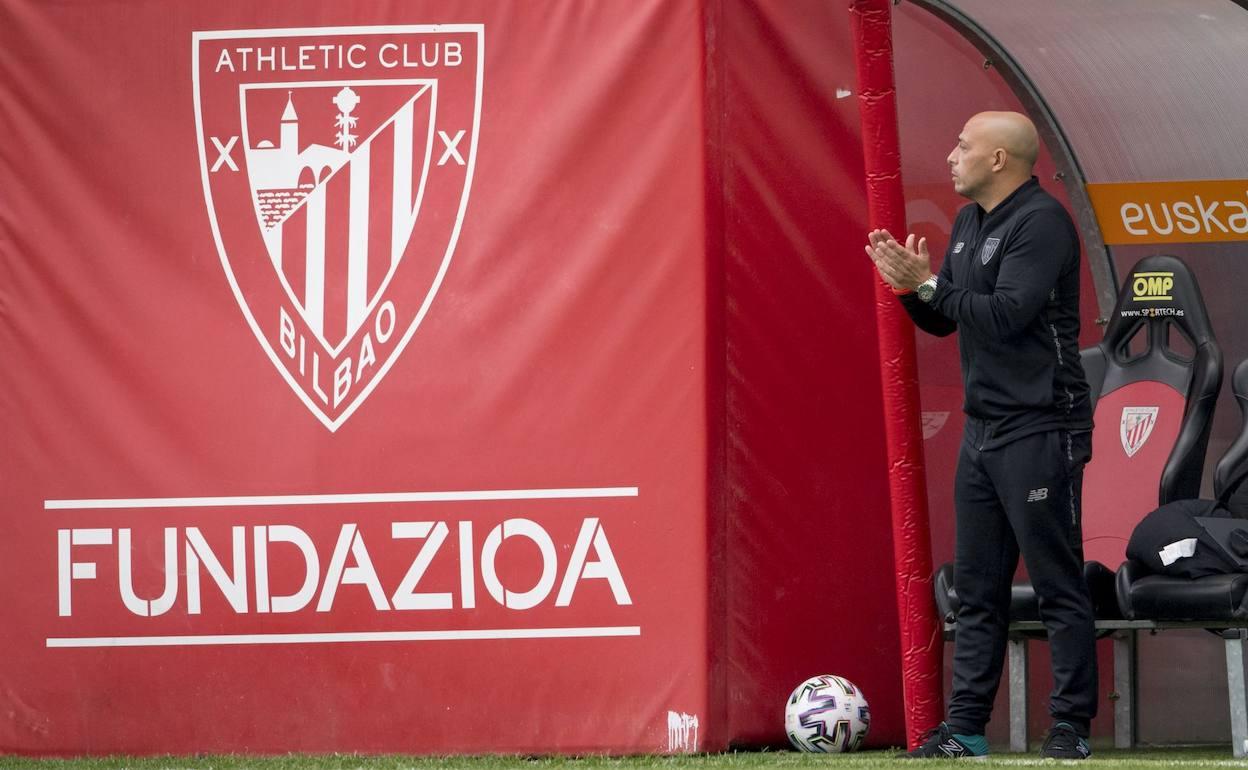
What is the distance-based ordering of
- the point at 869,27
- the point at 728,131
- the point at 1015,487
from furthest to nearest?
the point at 728,131 < the point at 869,27 < the point at 1015,487

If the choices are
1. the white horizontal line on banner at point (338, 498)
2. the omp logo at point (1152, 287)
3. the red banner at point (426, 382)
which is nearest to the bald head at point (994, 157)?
the red banner at point (426, 382)

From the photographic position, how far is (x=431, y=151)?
5.75 metres

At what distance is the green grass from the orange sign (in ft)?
6.69

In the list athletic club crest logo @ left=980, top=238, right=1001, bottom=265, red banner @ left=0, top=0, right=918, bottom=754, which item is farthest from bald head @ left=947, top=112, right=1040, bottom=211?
red banner @ left=0, top=0, right=918, bottom=754

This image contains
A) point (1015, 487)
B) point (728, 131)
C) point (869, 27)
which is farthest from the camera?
point (728, 131)

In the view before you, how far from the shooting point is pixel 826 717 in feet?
17.7

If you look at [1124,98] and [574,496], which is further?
[1124,98]

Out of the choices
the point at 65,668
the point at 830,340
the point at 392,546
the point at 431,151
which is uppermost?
the point at 431,151

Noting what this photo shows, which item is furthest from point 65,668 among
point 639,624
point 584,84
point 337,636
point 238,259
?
point 584,84

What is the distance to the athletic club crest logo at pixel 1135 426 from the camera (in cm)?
618

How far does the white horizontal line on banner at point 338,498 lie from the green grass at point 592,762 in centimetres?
82

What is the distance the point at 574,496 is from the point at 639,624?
47 centimetres

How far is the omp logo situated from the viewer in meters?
6.05

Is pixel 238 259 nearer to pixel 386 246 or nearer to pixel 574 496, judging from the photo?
pixel 386 246
